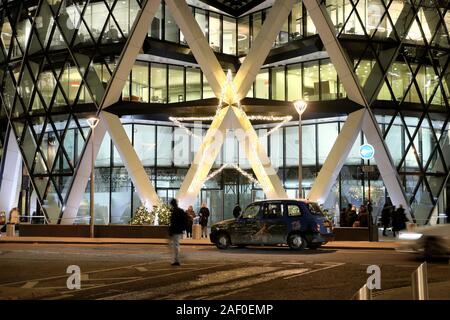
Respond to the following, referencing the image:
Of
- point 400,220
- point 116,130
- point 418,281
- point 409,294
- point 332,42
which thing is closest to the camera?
point 418,281

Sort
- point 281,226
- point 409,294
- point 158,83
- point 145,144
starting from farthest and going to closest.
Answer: point 158,83
point 145,144
point 281,226
point 409,294

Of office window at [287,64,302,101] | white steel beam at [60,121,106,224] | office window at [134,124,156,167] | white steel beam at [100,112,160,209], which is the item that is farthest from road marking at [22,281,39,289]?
office window at [287,64,302,101]

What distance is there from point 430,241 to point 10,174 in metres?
33.6

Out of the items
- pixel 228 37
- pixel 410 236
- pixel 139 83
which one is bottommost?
pixel 410 236

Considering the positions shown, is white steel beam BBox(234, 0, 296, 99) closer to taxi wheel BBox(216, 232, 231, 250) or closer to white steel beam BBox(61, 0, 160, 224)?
white steel beam BBox(61, 0, 160, 224)

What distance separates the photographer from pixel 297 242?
66.3 feet

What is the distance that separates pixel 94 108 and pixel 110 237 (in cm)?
977

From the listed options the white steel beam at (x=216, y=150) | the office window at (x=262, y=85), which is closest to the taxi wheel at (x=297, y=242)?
the white steel beam at (x=216, y=150)

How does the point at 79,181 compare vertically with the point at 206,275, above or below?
above

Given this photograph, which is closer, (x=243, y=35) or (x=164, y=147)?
(x=164, y=147)

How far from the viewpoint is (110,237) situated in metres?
30.3

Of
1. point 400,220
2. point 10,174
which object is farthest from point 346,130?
point 10,174

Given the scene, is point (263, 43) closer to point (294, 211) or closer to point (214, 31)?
point (214, 31)
